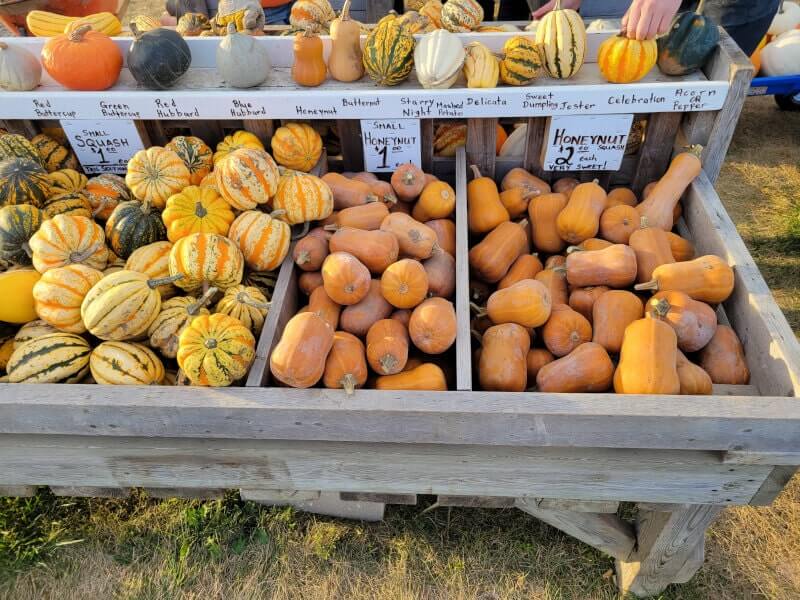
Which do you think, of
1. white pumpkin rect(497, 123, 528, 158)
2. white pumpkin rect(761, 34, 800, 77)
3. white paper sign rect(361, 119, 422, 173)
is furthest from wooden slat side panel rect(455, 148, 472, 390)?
white pumpkin rect(761, 34, 800, 77)

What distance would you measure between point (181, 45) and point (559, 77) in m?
1.80

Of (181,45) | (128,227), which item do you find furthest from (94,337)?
(181,45)

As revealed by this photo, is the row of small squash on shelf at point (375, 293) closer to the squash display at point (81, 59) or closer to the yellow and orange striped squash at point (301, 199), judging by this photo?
the yellow and orange striped squash at point (301, 199)

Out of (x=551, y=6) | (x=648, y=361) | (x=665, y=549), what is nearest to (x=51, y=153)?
(x=648, y=361)

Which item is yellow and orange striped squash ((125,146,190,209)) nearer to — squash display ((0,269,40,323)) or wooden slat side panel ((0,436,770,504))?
squash display ((0,269,40,323))

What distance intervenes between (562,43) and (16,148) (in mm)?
2602

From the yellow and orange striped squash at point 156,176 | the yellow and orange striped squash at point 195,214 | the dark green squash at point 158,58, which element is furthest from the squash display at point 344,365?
the dark green squash at point 158,58

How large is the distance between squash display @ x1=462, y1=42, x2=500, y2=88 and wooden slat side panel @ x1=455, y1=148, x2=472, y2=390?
37 cm

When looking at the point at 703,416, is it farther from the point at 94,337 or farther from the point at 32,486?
the point at 32,486

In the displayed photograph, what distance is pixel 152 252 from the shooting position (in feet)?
7.65

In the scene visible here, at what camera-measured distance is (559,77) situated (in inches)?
106

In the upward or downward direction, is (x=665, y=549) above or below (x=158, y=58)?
below

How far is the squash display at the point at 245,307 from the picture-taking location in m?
2.15

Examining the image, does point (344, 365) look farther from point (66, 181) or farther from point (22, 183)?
point (66, 181)
